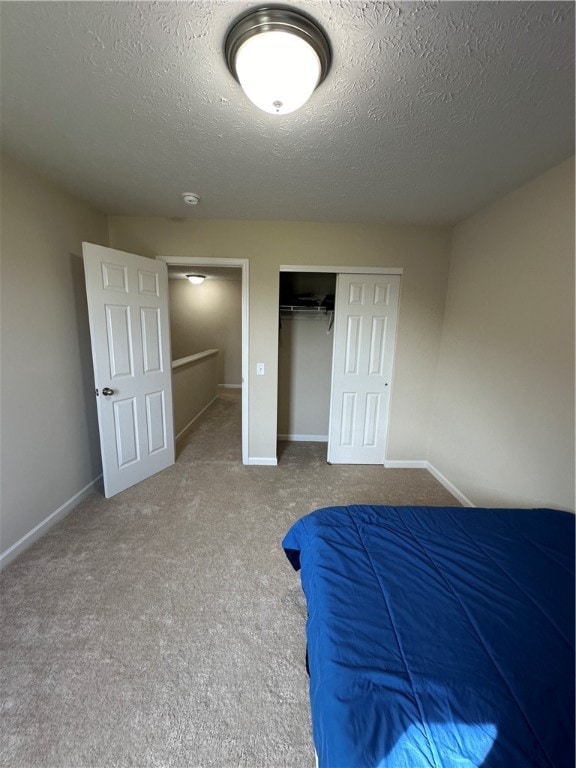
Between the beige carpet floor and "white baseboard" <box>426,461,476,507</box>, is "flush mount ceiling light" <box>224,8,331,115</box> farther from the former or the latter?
"white baseboard" <box>426,461,476,507</box>

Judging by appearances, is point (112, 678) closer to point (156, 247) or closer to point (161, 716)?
point (161, 716)

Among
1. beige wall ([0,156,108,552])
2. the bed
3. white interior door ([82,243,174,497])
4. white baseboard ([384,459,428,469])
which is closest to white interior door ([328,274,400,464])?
white baseboard ([384,459,428,469])

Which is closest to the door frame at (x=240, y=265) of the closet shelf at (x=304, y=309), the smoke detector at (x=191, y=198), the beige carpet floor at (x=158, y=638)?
the smoke detector at (x=191, y=198)

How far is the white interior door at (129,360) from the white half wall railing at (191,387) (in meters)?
0.65

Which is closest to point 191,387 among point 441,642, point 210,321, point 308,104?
point 210,321

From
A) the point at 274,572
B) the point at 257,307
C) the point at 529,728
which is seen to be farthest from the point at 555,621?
the point at 257,307


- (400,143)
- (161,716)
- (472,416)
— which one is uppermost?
(400,143)

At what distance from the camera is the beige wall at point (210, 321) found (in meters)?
6.45

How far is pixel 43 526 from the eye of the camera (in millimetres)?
2043

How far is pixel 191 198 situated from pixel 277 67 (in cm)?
152

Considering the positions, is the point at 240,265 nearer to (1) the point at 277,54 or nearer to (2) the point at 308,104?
(2) the point at 308,104

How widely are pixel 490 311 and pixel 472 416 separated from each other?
0.86 meters

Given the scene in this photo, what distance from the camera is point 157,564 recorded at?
1812mm

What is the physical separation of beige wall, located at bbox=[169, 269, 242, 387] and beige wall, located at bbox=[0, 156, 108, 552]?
398cm
